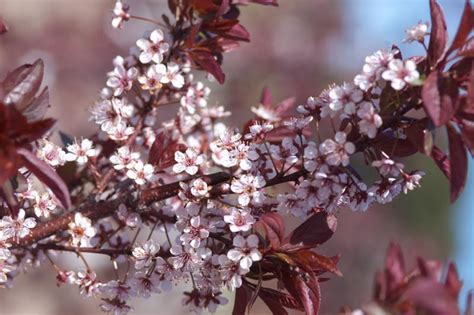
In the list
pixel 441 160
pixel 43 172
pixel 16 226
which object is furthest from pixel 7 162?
pixel 441 160

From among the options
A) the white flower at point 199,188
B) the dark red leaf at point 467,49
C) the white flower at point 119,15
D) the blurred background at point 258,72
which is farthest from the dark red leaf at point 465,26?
the blurred background at point 258,72

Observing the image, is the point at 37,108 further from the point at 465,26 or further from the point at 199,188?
the point at 465,26

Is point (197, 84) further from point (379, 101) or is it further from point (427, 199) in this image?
point (427, 199)

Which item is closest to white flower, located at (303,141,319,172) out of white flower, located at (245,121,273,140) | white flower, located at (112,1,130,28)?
white flower, located at (245,121,273,140)

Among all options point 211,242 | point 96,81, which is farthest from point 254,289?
point 96,81

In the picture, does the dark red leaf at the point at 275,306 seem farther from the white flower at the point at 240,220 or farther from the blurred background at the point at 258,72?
the blurred background at the point at 258,72

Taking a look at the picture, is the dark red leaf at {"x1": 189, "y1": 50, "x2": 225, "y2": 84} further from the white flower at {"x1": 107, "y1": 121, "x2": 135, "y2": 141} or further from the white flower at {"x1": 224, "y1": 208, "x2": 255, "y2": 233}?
the white flower at {"x1": 224, "y1": 208, "x2": 255, "y2": 233}
